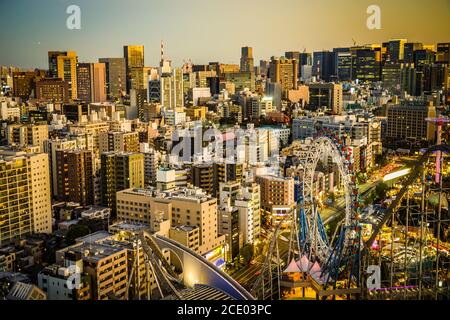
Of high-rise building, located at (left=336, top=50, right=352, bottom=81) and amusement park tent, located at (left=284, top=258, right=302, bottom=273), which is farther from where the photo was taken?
high-rise building, located at (left=336, top=50, right=352, bottom=81)

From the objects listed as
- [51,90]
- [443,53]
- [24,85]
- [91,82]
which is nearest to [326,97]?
[443,53]

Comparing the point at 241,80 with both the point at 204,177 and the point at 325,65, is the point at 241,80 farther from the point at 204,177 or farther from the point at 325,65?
the point at 204,177

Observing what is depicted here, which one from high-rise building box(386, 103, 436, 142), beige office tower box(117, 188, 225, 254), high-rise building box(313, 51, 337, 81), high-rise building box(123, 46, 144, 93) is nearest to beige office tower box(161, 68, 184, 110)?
high-rise building box(123, 46, 144, 93)

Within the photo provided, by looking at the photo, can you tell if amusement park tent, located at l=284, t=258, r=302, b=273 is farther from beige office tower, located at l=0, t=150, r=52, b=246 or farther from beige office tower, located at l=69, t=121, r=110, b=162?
beige office tower, located at l=69, t=121, r=110, b=162
